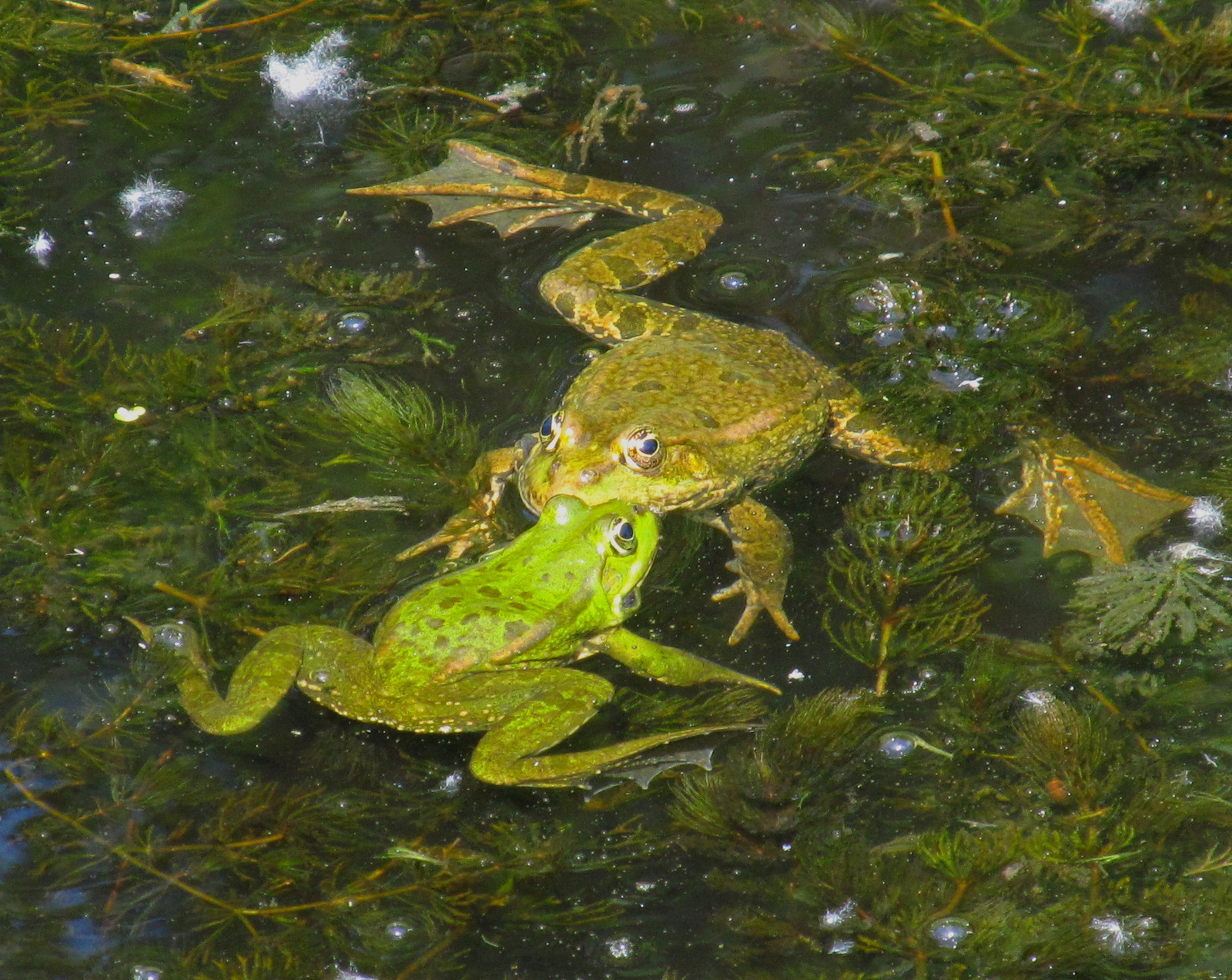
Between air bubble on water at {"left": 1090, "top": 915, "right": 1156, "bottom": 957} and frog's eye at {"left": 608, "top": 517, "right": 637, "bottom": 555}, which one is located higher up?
frog's eye at {"left": 608, "top": 517, "right": 637, "bottom": 555}

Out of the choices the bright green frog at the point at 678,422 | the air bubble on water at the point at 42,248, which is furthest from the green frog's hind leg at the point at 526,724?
the air bubble on water at the point at 42,248

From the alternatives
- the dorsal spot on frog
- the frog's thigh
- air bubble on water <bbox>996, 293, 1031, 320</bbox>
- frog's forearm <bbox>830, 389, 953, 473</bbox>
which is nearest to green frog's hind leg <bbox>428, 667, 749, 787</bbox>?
the dorsal spot on frog

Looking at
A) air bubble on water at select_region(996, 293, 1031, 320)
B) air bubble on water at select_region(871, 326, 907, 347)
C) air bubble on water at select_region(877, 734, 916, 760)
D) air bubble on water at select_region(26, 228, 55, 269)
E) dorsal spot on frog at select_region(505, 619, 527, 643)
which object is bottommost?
air bubble on water at select_region(877, 734, 916, 760)

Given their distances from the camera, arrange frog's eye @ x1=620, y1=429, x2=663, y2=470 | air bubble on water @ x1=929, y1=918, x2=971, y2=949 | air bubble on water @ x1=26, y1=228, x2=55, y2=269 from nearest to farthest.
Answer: air bubble on water @ x1=929, y1=918, x2=971, y2=949, frog's eye @ x1=620, y1=429, x2=663, y2=470, air bubble on water @ x1=26, y1=228, x2=55, y2=269

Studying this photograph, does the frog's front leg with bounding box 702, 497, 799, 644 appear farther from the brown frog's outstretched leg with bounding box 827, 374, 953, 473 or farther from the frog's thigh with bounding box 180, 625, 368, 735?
the frog's thigh with bounding box 180, 625, 368, 735

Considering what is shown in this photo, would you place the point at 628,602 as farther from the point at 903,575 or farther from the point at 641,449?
the point at 903,575

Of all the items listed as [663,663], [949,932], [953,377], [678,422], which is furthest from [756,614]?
[953,377]
